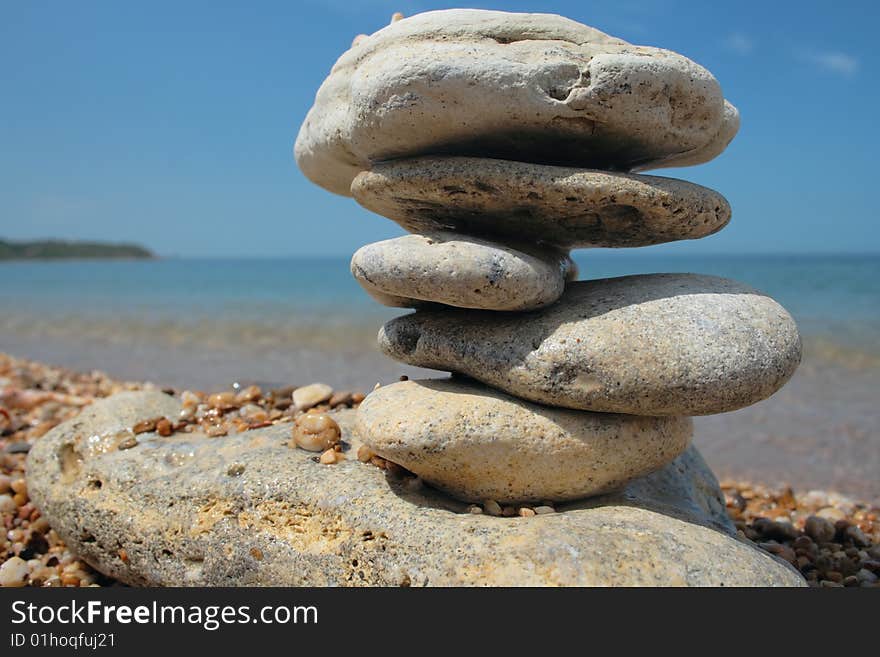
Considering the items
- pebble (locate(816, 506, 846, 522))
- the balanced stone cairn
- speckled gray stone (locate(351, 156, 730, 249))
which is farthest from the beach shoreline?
speckled gray stone (locate(351, 156, 730, 249))

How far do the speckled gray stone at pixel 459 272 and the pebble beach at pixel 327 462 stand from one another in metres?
1.02

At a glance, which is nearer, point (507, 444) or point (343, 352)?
point (507, 444)

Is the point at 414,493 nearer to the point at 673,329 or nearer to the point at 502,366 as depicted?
the point at 502,366

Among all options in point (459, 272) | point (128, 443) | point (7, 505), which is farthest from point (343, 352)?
point (459, 272)

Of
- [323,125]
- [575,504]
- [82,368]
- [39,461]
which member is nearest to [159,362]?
[82,368]

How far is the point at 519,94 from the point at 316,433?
Answer: 7.17 feet

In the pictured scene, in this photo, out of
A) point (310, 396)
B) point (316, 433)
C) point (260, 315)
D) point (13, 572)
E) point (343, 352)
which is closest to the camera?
point (316, 433)

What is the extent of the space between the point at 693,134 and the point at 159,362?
12.3m

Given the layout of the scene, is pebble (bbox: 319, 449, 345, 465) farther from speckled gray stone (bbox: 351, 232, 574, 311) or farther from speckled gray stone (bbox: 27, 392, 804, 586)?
speckled gray stone (bbox: 351, 232, 574, 311)

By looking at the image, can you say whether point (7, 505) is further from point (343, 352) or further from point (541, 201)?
point (343, 352)

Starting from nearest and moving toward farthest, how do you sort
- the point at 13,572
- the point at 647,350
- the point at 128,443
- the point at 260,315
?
the point at 647,350
the point at 13,572
the point at 128,443
the point at 260,315

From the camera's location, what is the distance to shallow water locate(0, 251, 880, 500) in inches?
301

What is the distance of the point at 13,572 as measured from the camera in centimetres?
425

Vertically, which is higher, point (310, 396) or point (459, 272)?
point (459, 272)
